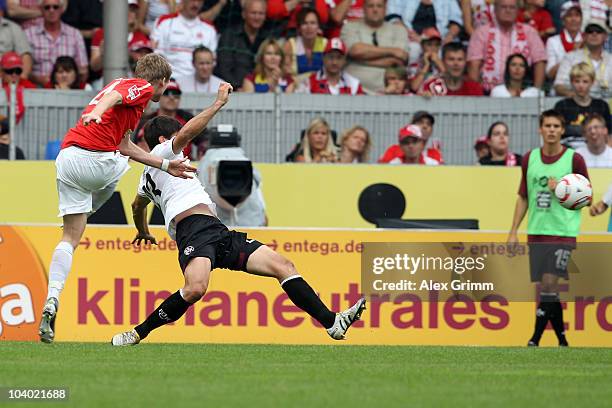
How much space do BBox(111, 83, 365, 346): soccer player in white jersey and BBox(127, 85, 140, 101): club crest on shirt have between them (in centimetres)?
42

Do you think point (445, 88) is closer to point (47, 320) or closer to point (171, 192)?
point (171, 192)

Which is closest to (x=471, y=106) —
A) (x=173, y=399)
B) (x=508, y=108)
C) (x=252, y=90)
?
(x=508, y=108)

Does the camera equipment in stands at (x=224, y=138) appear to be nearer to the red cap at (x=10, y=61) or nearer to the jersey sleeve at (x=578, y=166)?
the red cap at (x=10, y=61)

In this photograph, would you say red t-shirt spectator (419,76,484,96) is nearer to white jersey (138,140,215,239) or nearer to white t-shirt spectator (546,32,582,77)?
white t-shirt spectator (546,32,582,77)

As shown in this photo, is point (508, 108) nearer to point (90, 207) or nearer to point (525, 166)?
point (525, 166)

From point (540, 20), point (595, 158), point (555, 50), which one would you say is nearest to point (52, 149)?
point (595, 158)

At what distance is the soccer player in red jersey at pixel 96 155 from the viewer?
10.0 m

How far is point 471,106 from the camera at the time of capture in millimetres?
15891

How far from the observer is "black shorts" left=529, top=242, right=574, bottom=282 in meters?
12.7

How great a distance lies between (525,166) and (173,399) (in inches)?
259

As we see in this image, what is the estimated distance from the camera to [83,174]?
10312mm

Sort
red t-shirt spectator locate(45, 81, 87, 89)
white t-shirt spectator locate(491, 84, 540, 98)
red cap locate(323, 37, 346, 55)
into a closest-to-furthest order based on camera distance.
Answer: red t-shirt spectator locate(45, 81, 87, 89) < red cap locate(323, 37, 346, 55) < white t-shirt spectator locate(491, 84, 540, 98)

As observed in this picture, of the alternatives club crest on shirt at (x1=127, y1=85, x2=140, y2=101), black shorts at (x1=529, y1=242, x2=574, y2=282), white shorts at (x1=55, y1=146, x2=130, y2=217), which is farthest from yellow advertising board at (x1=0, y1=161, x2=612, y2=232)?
club crest on shirt at (x1=127, y1=85, x2=140, y2=101)

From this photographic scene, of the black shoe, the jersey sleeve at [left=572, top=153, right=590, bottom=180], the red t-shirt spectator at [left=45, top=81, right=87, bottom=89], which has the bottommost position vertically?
the black shoe
